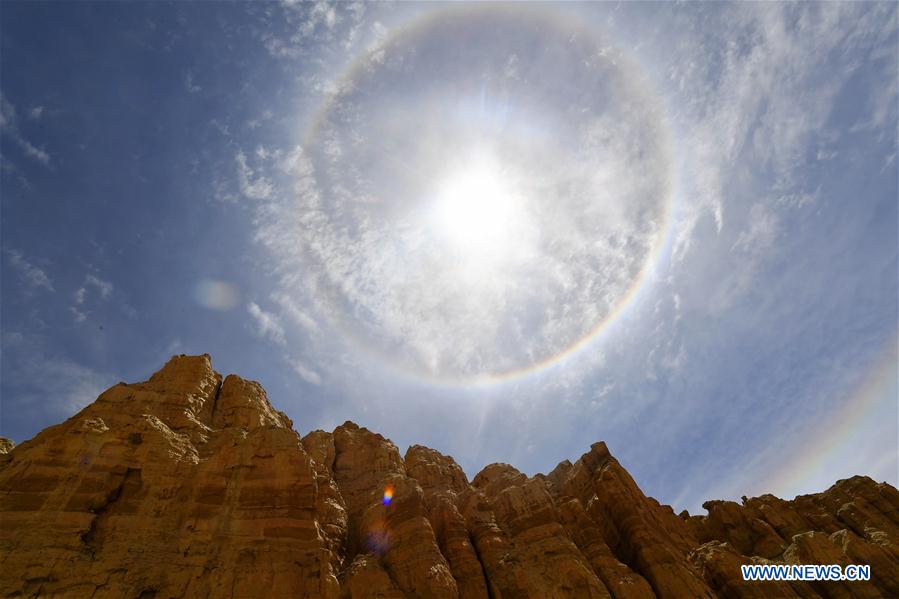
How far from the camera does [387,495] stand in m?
47.4

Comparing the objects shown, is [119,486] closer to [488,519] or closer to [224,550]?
[224,550]

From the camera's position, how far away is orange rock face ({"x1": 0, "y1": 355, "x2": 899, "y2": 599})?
31.2 meters

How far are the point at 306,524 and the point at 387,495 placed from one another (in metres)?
12.0

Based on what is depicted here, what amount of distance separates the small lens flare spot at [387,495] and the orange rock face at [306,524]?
1.80ft

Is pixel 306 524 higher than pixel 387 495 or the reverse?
the reverse

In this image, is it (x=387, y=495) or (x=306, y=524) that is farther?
(x=387, y=495)

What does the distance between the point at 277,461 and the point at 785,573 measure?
2108 inches

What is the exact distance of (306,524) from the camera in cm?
3672

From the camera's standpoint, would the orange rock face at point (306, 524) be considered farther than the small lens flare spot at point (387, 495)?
No

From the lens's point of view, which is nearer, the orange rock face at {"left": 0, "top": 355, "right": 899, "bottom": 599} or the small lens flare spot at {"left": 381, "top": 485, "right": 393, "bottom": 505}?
the orange rock face at {"left": 0, "top": 355, "right": 899, "bottom": 599}

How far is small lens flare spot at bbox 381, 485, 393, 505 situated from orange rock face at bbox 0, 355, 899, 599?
0.55 metres

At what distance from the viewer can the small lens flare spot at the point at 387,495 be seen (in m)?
46.3

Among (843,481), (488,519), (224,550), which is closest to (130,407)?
(224,550)

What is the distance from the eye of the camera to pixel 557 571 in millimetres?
40688
